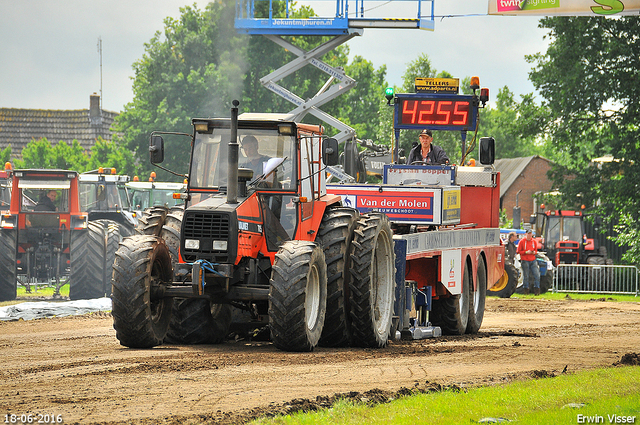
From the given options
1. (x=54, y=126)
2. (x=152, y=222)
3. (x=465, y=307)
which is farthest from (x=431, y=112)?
(x=54, y=126)

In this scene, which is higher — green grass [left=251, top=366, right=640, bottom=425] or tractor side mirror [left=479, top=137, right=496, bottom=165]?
tractor side mirror [left=479, top=137, right=496, bottom=165]

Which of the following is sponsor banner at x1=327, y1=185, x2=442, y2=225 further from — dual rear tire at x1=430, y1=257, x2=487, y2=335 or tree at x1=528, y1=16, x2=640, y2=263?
tree at x1=528, y1=16, x2=640, y2=263

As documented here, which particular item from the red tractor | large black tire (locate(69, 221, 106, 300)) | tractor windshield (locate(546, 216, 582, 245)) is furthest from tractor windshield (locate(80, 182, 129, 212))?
tractor windshield (locate(546, 216, 582, 245))

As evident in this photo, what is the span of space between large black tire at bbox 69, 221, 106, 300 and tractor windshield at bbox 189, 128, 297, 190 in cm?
1009

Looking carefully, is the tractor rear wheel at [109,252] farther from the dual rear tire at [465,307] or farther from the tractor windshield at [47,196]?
the dual rear tire at [465,307]

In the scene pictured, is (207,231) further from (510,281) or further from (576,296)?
(576,296)

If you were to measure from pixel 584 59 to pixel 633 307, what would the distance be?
1275cm

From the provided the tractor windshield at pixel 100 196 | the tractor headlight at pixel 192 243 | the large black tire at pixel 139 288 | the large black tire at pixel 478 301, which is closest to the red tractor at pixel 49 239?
the tractor windshield at pixel 100 196

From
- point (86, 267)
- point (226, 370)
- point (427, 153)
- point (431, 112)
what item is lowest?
point (226, 370)

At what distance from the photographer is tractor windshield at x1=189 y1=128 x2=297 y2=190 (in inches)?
440

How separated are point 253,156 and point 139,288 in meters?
2.18

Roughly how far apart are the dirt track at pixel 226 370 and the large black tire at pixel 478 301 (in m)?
0.94

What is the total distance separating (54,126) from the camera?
177ft

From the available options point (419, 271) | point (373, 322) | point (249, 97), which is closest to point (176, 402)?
point (373, 322)
